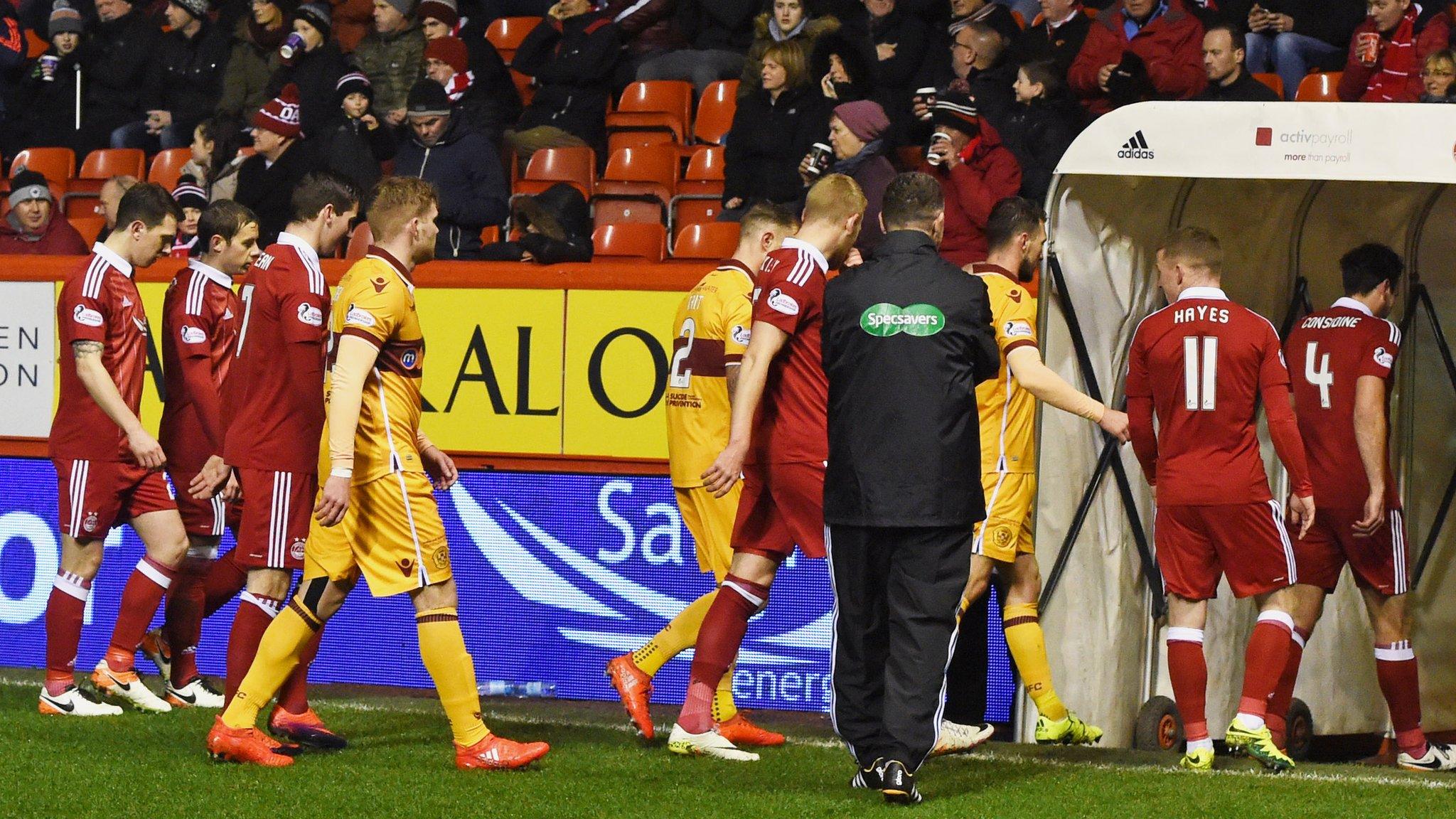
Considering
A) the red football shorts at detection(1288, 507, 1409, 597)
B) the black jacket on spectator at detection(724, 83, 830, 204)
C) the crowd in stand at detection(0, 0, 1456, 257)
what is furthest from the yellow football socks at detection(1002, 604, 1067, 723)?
the black jacket on spectator at detection(724, 83, 830, 204)

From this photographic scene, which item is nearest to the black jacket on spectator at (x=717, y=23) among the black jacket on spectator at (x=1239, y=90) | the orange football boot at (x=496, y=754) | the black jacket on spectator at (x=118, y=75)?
the black jacket on spectator at (x=1239, y=90)

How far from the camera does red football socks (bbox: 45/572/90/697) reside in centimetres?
759

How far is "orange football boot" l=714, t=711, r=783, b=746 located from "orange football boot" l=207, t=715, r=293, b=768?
1644 mm

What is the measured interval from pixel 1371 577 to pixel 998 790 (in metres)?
2.13

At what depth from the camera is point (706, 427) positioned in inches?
285

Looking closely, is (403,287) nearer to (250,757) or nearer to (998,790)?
(250,757)

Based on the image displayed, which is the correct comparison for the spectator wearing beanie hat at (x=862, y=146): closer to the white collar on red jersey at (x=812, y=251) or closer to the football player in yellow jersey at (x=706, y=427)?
the football player in yellow jersey at (x=706, y=427)

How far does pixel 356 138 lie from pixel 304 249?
5.17 metres

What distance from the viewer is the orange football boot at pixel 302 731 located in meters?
6.79

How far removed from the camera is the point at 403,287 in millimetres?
6133

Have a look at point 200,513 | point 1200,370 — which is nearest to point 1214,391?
point 1200,370

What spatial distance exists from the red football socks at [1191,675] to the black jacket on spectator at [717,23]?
280 inches

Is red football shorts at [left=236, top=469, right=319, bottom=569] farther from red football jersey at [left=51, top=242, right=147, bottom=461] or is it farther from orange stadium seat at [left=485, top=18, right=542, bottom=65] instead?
orange stadium seat at [left=485, top=18, right=542, bottom=65]

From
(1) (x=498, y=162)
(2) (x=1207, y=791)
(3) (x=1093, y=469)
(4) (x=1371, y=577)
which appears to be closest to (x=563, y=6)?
(1) (x=498, y=162)
